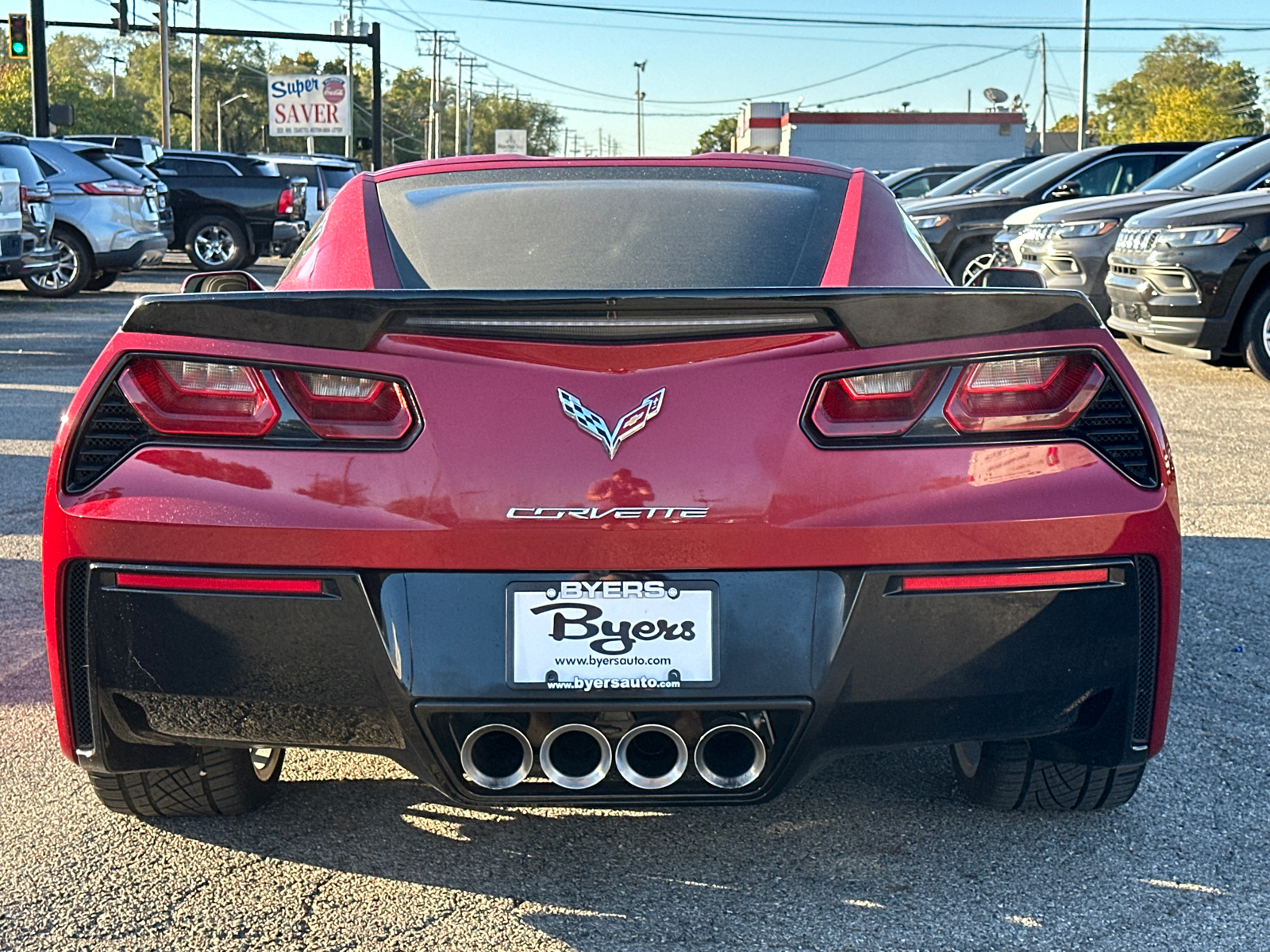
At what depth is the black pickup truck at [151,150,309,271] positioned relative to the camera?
856 inches

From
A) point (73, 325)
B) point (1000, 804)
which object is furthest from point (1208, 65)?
point (1000, 804)

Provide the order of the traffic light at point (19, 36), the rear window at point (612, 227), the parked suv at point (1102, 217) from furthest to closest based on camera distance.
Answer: the traffic light at point (19, 36)
the parked suv at point (1102, 217)
the rear window at point (612, 227)

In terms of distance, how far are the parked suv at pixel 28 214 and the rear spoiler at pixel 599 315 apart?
12493 mm

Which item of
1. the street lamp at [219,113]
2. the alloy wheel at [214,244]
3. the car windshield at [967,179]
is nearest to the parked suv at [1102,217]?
the car windshield at [967,179]

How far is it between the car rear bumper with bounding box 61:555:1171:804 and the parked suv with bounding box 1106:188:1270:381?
805cm

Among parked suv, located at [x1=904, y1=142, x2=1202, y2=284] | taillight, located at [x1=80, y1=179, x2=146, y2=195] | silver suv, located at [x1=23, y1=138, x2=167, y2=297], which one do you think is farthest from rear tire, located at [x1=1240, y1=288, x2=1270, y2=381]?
taillight, located at [x1=80, y1=179, x2=146, y2=195]

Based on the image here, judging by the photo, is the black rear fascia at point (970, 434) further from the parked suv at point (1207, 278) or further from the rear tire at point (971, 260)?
the rear tire at point (971, 260)

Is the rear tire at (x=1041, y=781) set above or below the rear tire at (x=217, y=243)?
below

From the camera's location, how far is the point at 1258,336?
9.92 metres

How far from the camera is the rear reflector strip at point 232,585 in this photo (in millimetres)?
2385

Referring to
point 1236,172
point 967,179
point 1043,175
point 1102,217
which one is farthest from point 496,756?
point 967,179

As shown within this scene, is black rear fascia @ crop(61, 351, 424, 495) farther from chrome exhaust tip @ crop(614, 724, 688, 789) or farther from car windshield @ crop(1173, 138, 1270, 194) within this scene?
car windshield @ crop(1173, 138, 1270, 194)

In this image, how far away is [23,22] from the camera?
26.5 meters

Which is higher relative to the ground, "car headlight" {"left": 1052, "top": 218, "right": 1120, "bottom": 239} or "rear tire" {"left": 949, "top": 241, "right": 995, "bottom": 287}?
"car headlight" {"left": 1052, "top": 218, "right": 1120, "bottom": 239}
